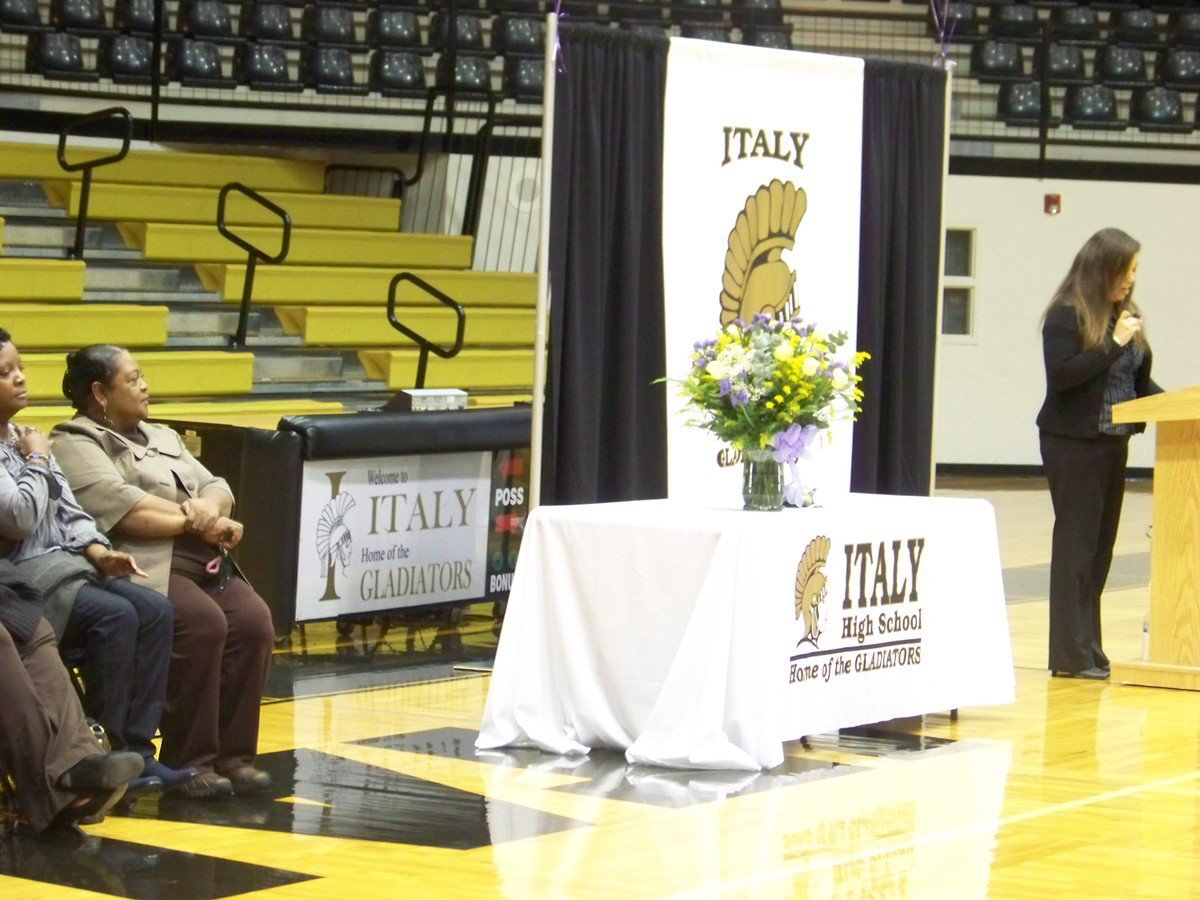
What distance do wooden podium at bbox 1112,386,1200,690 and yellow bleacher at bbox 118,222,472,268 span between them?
20.5 ft

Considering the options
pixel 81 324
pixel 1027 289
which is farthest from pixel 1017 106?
pixel 81 324

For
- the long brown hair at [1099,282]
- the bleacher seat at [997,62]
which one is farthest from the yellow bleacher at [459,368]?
the bleacher seat at [997,62]

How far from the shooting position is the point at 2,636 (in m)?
4.43

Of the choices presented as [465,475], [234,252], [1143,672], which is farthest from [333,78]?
[1143,672]

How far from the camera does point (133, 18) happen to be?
1318cm

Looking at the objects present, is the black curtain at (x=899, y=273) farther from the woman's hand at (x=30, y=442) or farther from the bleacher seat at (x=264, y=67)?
the bleacher seat at (x=264, y=67)

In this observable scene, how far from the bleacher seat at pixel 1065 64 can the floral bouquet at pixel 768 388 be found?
10967 millimetres

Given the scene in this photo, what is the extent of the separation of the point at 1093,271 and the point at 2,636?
13.5 ft

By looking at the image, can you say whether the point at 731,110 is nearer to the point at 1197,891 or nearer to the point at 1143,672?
the point at 1143,672

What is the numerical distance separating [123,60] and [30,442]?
8.55 metres

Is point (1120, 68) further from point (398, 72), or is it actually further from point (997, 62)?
point (398, 72)

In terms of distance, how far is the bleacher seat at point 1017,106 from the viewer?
15.9 metres

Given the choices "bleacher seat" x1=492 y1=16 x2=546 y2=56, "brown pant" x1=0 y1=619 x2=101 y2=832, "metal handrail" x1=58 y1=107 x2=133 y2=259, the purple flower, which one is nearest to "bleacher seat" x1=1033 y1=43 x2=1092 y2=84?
"bleacher seat" x1=492 y1=16 x2=546 y2=56

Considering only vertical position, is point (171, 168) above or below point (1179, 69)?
below
